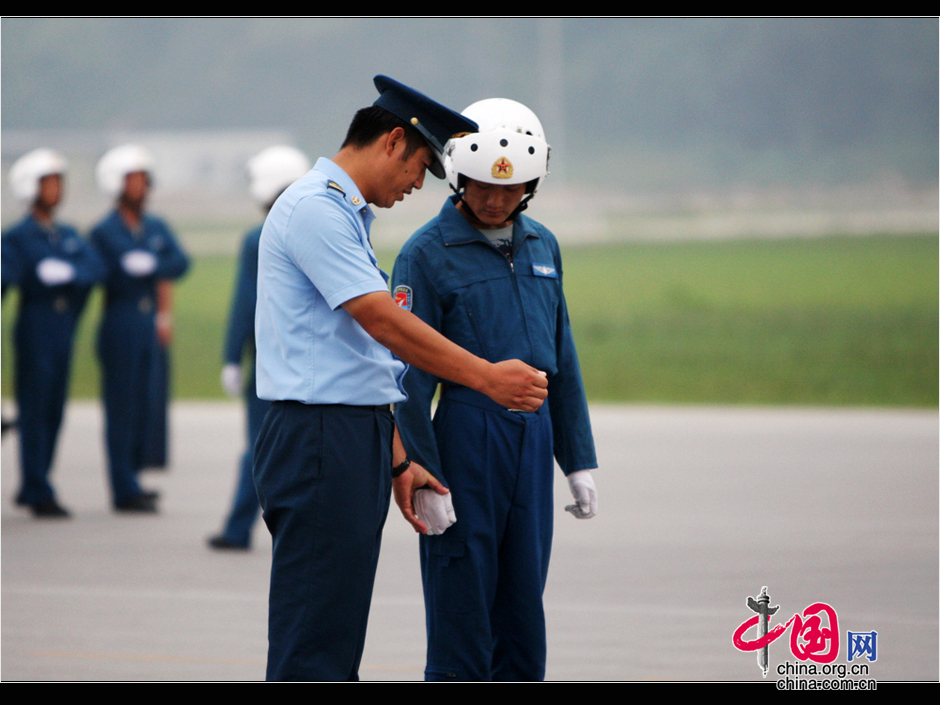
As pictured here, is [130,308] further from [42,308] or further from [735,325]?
[735,325]

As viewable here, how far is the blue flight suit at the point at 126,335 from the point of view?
9.41 metres

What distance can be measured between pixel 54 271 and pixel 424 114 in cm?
596

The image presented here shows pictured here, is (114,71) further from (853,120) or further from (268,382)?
(268,382)

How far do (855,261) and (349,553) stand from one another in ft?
135

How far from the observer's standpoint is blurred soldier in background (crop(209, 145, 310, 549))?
25.4 feet

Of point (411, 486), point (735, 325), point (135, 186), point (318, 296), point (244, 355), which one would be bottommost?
point (411, 486)

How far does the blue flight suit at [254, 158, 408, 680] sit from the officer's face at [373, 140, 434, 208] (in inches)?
5.9

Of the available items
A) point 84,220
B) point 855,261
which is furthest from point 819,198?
point 84,220

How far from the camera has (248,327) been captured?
26.2 feet

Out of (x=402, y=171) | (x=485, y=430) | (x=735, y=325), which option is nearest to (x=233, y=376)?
(x=485, y=430)

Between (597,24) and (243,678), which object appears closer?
(243,678)

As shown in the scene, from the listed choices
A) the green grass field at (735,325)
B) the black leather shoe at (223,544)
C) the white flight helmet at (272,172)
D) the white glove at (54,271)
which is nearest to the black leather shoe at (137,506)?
the black leather shoe at (223,544)

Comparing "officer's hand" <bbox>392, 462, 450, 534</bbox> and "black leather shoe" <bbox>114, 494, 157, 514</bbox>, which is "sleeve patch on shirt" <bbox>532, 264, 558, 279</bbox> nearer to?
"officer's hand" <bbox>392, 462, 450, 534</bbox>

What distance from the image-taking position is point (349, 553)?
377 cm
